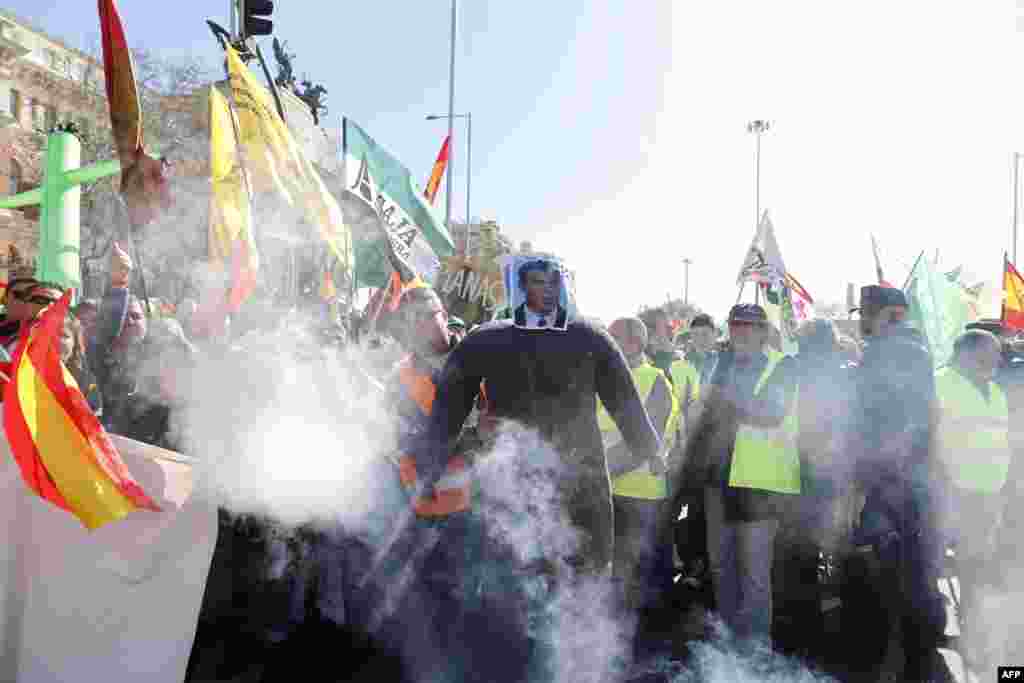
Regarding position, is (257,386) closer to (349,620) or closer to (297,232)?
(349,620)

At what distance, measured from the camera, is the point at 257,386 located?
3.77 meters

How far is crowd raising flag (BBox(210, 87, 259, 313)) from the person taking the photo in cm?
412

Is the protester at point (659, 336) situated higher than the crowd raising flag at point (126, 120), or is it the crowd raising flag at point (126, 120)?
the crowd raising flag at point (126, 120)

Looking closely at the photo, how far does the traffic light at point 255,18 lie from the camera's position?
6.70 meters

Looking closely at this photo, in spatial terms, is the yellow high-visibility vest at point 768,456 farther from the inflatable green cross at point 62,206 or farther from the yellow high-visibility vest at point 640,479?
the inflatable green cross at point 62,206

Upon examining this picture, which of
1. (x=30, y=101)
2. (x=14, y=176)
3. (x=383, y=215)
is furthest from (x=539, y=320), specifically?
(x=30, y=101)

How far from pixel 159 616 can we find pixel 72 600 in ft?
1.00

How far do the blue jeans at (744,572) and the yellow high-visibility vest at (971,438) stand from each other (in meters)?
1.10

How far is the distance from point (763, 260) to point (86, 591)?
7.25m

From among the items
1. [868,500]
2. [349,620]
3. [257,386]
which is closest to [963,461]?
[868,500]

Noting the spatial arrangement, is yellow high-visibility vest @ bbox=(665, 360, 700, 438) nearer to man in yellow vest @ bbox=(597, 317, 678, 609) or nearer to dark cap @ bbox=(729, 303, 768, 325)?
man in yellow vest @ bbox=(597, 317, 678, 609)

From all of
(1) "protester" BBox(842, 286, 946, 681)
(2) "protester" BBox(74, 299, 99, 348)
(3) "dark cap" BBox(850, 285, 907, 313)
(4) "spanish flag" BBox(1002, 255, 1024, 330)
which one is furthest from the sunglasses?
(4) "spanish flag" BBox(1002, 255, 1024, 330)

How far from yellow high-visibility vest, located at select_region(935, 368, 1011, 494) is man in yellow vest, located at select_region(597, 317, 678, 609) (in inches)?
60.1

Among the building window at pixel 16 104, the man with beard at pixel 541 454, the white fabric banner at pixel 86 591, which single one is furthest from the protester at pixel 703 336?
the building window at pixel 16 104
